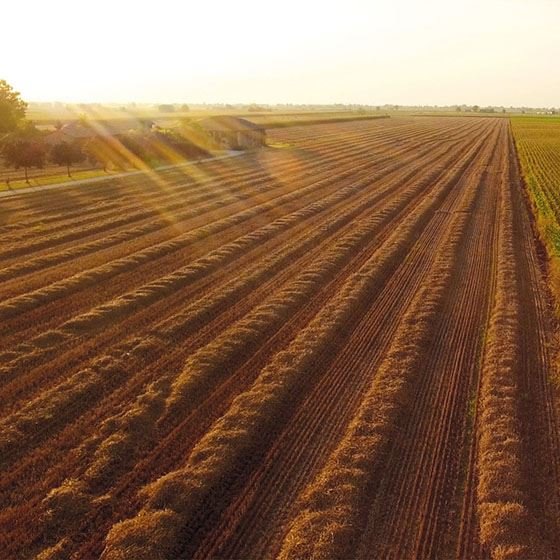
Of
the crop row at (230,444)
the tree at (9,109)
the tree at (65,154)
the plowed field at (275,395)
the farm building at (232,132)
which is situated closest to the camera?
the crop row at (230,444)

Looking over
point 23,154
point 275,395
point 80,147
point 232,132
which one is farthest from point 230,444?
point 232,132

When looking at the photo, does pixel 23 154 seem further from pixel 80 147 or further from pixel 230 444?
pixel 230 444

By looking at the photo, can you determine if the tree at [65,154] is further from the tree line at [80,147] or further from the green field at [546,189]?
the green field at [546,189]

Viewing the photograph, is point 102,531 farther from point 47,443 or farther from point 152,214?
point 152,214

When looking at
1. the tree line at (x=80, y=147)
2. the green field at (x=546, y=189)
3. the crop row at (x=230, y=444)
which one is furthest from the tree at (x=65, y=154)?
the green field at (x=546, y=189)

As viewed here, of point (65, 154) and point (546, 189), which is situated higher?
point (65, 154)

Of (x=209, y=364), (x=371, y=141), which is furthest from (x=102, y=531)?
(x=371, y=141)
